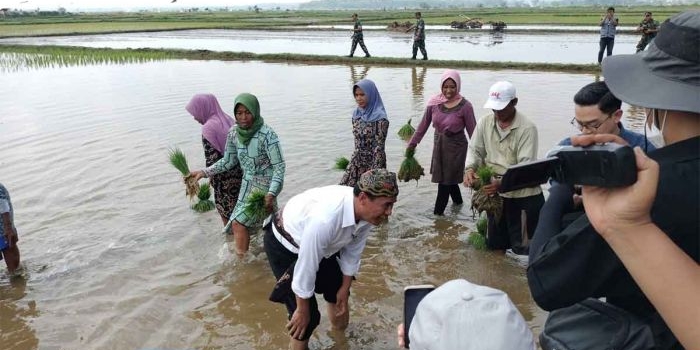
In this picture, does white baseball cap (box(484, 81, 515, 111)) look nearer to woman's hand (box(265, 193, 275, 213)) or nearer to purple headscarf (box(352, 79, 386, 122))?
purple headscarf (box(352, 79, 386, 122))

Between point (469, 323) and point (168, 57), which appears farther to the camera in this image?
point (168, 57)

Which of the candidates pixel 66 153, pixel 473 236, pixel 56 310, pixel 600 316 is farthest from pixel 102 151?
pixel 600 316

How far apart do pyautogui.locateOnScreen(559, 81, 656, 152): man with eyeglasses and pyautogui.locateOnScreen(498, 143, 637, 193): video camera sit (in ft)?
5.77

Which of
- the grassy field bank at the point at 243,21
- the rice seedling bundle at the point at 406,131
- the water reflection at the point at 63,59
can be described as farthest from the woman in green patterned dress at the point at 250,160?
the grassy field bank at the point at 243,21

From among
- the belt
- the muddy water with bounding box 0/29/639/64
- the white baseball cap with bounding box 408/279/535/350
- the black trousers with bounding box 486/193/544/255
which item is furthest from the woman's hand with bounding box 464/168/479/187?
the muddy water with bounding box 0/29/639/64

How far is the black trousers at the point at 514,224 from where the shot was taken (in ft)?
12.8

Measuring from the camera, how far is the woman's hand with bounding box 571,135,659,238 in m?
0.96

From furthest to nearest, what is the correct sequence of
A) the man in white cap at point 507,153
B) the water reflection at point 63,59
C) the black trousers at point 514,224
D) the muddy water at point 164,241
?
the water reflection at point 63,59, the black trousers at point 514,224, the man in white cap at point 507,153, the muddy water at point 164,241

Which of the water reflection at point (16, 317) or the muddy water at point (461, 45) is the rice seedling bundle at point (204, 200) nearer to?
the water reflection at point (16, 317)

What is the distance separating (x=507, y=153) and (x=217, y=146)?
2486mm

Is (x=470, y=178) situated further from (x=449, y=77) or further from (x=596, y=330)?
(x=596, y=330)

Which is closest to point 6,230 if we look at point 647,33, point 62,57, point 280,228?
point 280,228

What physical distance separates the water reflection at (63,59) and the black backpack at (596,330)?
1852 centimetres

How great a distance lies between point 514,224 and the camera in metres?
4.09
